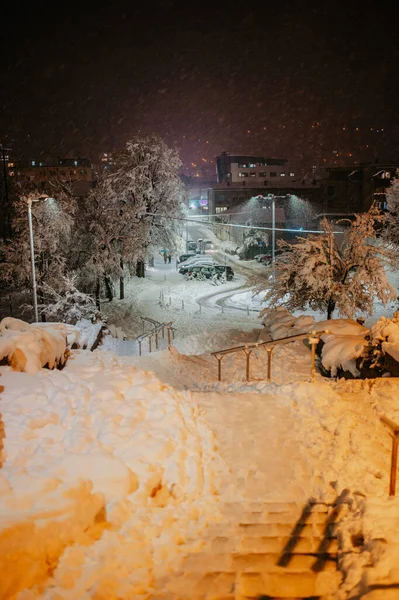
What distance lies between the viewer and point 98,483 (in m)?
5.21

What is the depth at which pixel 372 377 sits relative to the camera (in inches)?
412

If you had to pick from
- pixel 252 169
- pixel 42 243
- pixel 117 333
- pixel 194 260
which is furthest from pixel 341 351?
pixel 252 169

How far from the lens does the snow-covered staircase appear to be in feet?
13.3

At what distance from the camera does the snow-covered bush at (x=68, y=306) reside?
24.9m

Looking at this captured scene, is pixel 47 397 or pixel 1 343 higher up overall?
pixel 1 343

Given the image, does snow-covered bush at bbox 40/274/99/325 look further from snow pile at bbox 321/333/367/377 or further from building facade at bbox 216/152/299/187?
building facade at bbox 216/152/299/187

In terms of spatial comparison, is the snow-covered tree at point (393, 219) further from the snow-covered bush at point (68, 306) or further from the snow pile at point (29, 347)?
the snow pile at point (29, 347)

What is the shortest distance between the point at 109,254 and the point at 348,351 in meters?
21.6

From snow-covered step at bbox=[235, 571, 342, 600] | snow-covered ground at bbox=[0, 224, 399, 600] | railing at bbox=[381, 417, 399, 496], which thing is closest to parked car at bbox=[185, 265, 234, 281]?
snow-covered ground at bbox=[0, 224, 399, 600]

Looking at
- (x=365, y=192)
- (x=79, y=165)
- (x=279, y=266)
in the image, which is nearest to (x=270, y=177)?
(x=365, y=192)

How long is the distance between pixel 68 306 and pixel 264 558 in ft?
76.5

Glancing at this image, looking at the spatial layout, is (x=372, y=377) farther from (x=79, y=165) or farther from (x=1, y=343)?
(x=79, y=165)

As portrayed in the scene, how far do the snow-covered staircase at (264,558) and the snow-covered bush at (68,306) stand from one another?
20137mm

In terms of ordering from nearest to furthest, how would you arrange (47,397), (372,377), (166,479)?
(166,479) → (47,397) → (372,377)
